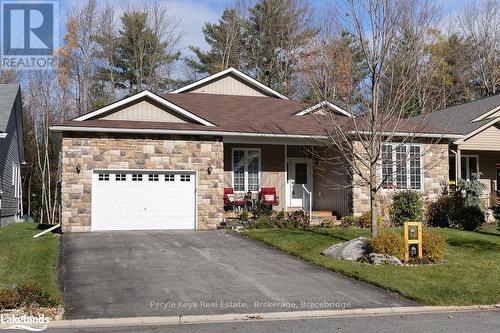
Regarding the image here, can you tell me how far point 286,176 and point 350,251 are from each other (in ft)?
31.4

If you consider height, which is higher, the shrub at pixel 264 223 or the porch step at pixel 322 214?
the porch step at pixel 322 214

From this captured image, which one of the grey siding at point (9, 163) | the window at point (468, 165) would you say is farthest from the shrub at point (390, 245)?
the grey siding at point (9, 163)

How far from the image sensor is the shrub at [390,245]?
1304 centimetres

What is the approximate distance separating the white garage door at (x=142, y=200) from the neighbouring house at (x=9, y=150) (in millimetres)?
3722

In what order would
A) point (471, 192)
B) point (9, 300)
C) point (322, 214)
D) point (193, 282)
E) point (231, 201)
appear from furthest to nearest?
point (322, 214), point (471, 192), point (231, 201), point (193, 282), point (9, 300)

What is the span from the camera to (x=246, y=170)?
22328 mm

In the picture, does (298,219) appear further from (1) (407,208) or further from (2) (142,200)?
(2) (142,200)

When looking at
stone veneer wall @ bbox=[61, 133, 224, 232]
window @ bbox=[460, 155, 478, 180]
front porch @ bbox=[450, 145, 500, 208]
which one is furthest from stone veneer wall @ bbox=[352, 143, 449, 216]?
stone veneer wall @ bbox=[61, 133, 224, 232]

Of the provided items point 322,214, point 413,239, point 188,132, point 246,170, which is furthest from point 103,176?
point 413,239

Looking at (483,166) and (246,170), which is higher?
(483,166)

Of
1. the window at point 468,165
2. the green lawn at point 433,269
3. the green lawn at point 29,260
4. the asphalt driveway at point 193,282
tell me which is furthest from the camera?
the window at point 468,165

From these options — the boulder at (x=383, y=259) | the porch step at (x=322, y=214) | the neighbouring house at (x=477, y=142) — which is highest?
the neighbouring house at (x=477, y=142)

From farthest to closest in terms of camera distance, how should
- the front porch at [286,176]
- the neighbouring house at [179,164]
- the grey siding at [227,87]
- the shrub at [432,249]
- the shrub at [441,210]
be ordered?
1. the grey siding at [227,87]
2. the front porch at [286,176]
3. the shrub at [441,210]
4. the neighbouring house at [179,164]
5. the shrub at [432,249]

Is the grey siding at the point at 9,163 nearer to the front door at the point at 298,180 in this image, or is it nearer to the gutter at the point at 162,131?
the gutter at the point at 162,131
